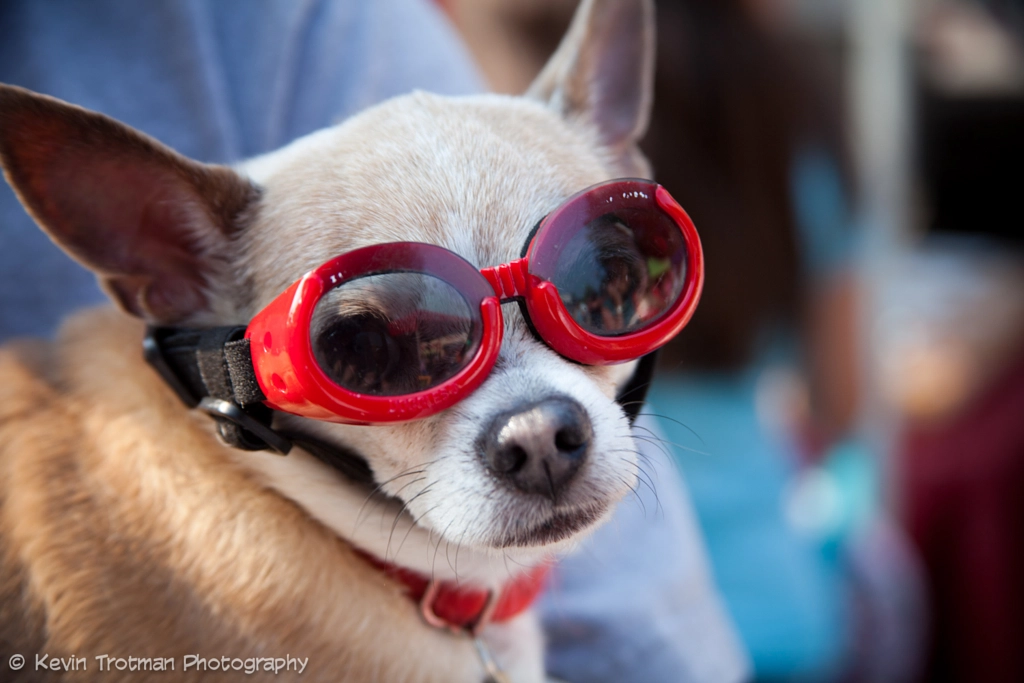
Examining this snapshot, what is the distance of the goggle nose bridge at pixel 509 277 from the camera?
72cm

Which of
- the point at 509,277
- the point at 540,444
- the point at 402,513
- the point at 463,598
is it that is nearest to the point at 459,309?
the point at 509,277

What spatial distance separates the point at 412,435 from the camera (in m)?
0.83

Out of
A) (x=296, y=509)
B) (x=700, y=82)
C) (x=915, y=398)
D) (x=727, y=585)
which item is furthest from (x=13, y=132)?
(x=915, y=398)

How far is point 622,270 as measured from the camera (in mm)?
762

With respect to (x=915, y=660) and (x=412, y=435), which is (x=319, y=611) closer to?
(x=412, y=435)

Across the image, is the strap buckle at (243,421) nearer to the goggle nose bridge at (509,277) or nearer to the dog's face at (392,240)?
the dog's face at (392,240)

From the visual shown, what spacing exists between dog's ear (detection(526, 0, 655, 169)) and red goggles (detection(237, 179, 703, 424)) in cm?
33

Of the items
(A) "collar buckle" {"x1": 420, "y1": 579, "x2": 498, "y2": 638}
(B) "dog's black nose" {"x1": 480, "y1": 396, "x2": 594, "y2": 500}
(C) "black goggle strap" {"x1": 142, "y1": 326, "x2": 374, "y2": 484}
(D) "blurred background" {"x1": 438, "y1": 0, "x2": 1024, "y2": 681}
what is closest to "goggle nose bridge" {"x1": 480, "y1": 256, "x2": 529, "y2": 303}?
(B) "dog's black nose" {"x1": 480, "y1": 396, "x2": 594, "y2": 500}

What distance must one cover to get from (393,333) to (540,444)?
0.66 ft

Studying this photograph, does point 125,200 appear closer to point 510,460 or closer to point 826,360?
point 510,460

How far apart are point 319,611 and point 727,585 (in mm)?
1504

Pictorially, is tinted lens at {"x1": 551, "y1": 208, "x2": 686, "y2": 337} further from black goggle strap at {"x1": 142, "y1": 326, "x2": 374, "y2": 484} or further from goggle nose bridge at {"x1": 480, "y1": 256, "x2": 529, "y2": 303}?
black goggle strap at {"x1": 142, "y1": 326, "x2": 374, "y2": 484}

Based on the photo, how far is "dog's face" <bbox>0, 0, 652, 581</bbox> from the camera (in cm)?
76

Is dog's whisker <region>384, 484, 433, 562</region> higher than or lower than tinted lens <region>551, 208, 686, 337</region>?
lower
